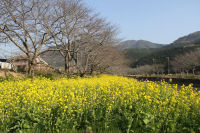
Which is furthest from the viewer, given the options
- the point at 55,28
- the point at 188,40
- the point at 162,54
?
the point at 188,40

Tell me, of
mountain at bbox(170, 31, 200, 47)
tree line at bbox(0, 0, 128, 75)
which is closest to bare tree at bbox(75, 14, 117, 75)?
tree line at bbox(0, 0, 128, 75)

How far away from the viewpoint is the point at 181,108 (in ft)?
13.4

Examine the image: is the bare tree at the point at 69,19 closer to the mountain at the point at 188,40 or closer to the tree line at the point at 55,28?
the tree line at the point at 55,28

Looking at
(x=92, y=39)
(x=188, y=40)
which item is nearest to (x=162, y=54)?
(x=92, y=39)

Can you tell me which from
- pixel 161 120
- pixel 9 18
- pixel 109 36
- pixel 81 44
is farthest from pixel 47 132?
pixel 109 36

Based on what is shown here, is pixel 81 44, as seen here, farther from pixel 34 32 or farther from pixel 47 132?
pixel 47 132

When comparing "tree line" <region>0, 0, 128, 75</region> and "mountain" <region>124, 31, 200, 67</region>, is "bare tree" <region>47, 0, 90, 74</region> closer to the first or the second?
"tree line" <region>0, 0, 128, 75</region>

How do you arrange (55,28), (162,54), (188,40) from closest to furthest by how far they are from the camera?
(55,28), (162,54), (188,40)

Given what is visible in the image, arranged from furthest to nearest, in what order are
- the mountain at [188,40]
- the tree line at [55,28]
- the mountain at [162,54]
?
the mountain at [188,40], the mountain at [162,54], the tree line at [55,28]

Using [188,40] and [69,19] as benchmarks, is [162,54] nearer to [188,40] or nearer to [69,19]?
[69,19]

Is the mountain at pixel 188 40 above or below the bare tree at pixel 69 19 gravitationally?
above

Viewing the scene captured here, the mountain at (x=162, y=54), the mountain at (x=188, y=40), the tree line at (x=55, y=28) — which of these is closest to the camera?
the tree line at (x=55, y=28)

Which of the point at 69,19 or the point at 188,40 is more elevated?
the point at 188,40

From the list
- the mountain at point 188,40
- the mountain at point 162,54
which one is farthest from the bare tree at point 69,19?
the mountain at point 188,40
